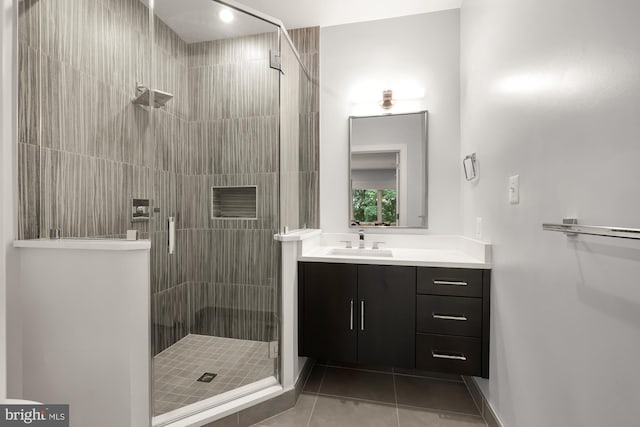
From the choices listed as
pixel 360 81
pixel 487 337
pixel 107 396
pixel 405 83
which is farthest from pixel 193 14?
pixel 487 337

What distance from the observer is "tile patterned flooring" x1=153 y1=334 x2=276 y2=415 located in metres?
1.35

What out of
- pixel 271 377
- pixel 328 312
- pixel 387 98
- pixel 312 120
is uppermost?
pixel 387 98

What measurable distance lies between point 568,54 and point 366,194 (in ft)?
4.82

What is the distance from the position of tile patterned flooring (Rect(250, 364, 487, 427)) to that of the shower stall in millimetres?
330

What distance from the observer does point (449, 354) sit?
1.61 metres

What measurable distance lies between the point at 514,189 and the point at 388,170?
106 centimetres

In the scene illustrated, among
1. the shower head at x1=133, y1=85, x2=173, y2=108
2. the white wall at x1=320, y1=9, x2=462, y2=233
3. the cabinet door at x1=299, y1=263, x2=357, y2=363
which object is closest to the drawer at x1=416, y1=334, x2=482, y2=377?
the cabinet door at x1=299, y1=263, x2=357, y2=363

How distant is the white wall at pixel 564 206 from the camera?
2.27 feet

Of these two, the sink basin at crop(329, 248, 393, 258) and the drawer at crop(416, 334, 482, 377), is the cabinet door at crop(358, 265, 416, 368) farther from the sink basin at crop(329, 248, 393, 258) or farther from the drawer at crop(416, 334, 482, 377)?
the sink basin at crop(329, 248, 393, 258)

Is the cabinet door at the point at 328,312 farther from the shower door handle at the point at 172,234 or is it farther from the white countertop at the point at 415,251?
the shower door handle at the point at 172,234

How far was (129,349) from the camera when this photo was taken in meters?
1.14

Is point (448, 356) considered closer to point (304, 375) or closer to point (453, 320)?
point (453, 320)

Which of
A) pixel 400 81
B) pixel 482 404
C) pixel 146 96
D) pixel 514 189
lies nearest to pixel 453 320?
pixel 482 404

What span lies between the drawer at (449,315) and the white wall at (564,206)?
106mm
